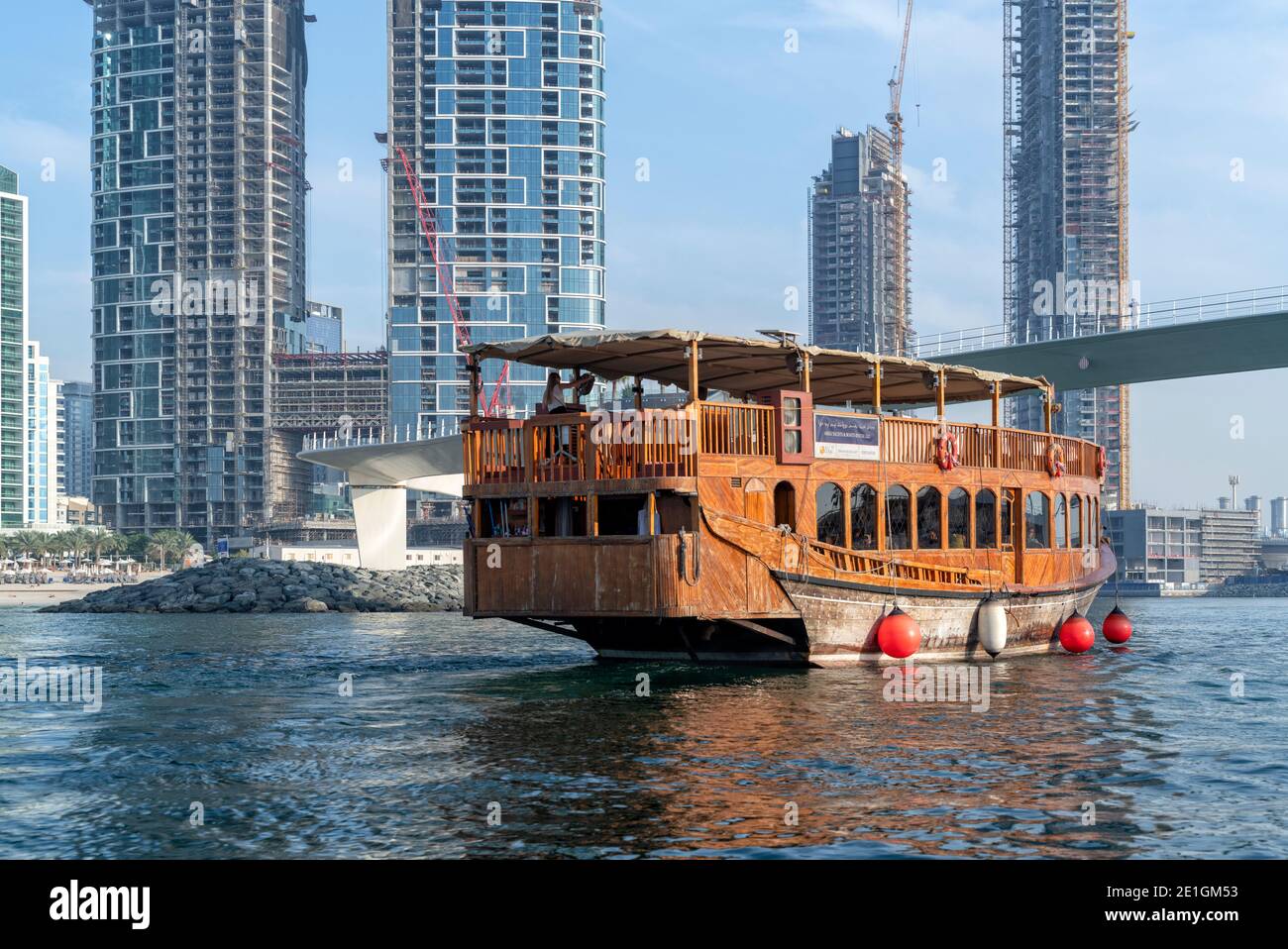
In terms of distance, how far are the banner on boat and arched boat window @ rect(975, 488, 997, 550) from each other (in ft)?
13.5

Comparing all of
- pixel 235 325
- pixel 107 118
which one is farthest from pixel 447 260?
pixel 107 118

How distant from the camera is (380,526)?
266 feet

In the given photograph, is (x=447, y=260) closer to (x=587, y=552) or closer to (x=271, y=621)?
(x=271, y=621)

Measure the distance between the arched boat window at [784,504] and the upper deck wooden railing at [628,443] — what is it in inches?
34.7

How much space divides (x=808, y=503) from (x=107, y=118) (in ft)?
606

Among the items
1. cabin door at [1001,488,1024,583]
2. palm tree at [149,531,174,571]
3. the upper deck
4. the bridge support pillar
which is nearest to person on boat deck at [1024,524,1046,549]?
cabin door at [1001,488,1024,583]

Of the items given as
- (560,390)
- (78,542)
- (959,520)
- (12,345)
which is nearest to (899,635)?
(959,520)

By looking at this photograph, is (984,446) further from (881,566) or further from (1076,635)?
(1076,635)

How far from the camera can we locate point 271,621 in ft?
172

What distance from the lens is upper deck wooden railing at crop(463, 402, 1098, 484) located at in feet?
70.0

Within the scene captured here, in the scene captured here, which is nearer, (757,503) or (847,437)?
(757,503)

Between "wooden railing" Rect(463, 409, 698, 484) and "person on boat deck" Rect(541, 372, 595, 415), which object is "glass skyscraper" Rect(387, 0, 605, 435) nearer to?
"person on boat deck" Rect(541, 372, 595, 415)

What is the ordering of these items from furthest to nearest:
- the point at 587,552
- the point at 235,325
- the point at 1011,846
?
the point at 235,325 → the point at 587,552 → the point at 1011,846

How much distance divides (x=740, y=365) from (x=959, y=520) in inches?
218
